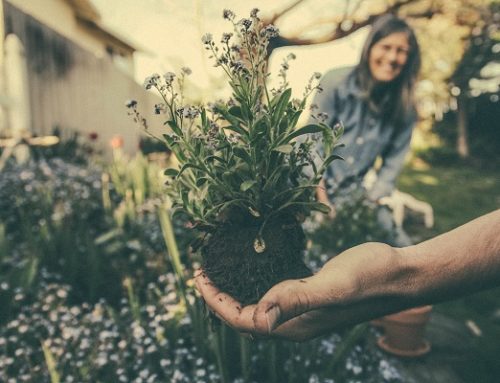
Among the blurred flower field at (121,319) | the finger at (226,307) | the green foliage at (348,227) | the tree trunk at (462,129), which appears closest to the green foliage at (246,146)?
the finger at (226,307)

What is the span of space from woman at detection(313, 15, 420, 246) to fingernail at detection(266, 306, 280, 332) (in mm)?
2116

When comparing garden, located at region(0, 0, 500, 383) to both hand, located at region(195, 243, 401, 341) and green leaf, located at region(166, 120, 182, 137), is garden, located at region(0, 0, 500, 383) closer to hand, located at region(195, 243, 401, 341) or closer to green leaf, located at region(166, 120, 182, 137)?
green leaf, located at region(166, 120, 182, 137)

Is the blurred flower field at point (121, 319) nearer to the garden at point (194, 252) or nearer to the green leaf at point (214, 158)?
the garden at point (194, 252)

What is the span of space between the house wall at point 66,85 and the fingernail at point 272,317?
599 cm

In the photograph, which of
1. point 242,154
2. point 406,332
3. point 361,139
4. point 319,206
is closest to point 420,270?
point 319,206

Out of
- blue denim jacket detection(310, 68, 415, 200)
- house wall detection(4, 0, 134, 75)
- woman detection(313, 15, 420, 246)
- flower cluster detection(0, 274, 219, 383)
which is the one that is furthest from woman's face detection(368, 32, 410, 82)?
house wall detection(4, 0, 134, 75)

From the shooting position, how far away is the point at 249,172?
Result: 1270mm

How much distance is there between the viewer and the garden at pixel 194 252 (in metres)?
1.26

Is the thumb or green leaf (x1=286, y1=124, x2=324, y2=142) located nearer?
the thumb

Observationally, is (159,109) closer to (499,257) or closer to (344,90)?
(499,257)

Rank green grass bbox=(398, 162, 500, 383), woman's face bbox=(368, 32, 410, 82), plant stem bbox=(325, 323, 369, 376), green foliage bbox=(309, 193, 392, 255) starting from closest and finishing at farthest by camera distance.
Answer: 1. plant stem bbox=(325, 323, 369, 376)
2. green grass bbox=(398, 162, 500, 383)
3. green foliage bbox=(309, 193, 392, 255)
4. woman's face bbox=(368, 32, 410, 82)

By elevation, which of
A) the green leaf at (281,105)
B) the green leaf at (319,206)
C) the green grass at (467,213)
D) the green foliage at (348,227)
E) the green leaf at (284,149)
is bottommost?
the green grass at (467,213)

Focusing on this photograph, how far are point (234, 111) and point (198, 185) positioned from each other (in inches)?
10.0

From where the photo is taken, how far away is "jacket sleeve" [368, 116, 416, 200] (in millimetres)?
3404
